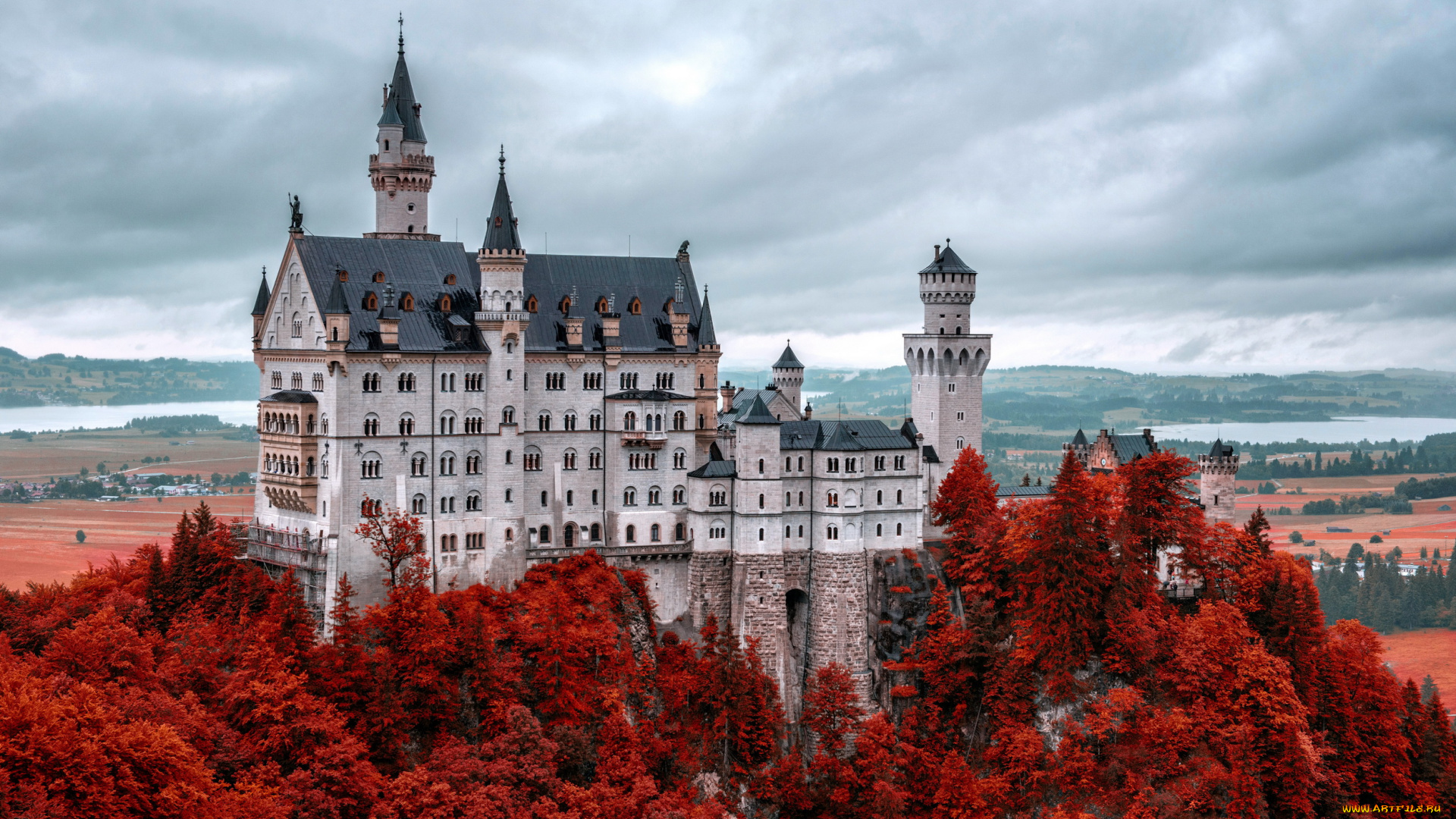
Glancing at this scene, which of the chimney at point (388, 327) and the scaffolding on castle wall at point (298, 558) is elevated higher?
the chimney at point (388, 327)

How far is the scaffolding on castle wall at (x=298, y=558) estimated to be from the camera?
284ft

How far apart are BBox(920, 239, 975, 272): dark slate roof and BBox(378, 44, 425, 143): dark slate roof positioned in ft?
139

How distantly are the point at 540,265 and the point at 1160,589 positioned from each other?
50073 mm

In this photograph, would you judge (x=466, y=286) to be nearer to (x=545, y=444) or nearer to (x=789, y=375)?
(x=545, y=444)

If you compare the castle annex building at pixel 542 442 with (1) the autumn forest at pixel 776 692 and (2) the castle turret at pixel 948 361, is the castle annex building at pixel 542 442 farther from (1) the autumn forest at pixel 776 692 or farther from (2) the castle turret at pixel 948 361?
(2) the castle turret at pixel 948 361

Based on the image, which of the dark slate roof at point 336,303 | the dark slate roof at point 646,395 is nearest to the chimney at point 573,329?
the dark slate roof at point 646,395

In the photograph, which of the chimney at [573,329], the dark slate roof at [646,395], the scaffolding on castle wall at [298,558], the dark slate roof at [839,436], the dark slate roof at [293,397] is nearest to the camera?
the scaffolding on castle wall at [298,558]

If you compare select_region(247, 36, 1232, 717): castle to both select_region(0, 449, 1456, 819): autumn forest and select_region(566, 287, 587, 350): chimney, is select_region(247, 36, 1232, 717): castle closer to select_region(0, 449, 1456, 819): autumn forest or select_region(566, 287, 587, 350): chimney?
select_region(566, 287, 587, 350): chimney

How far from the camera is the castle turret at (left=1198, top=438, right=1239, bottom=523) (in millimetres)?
110750

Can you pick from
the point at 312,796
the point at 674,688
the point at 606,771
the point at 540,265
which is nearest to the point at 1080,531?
the point at 674,688

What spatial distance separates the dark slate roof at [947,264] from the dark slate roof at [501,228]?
3811 cm

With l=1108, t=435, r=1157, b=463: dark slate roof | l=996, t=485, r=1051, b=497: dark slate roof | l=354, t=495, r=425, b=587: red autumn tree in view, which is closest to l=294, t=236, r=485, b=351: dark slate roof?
l=354, t=495, r=425, b=587: red autumn tree

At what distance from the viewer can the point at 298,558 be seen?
288 feet

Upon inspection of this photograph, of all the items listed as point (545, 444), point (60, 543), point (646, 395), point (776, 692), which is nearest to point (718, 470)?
point (646, 395)
